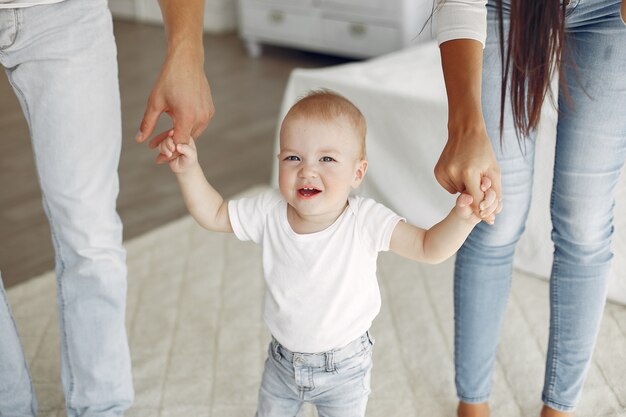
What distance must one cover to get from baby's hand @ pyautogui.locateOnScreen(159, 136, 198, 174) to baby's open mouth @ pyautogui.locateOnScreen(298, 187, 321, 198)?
0.15 metres

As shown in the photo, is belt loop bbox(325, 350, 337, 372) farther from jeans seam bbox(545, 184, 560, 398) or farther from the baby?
jeans seam bbox(545, 184, 560, 398)

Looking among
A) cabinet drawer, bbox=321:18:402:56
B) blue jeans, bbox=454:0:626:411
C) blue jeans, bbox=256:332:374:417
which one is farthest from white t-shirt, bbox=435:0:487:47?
cabinet drawer, bbox=321:18:402:56

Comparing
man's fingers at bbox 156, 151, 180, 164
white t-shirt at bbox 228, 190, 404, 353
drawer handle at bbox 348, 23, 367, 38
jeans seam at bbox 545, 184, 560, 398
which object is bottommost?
drawer handle at bbox 348, 23, 367, 38

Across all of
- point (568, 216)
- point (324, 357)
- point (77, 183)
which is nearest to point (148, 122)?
point (77, 183)

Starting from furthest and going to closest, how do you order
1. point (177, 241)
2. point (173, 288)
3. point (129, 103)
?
1. point (129, 103)
2. point (177, 241)
3. point (173, 288)

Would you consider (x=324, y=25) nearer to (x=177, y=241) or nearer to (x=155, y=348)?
(x=177, y=241)

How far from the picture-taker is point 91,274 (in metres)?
1.27

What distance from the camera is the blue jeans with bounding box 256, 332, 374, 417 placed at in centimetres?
116

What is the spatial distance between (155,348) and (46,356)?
0.23 metres

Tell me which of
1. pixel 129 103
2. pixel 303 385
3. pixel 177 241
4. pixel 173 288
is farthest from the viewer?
pixel 129 103

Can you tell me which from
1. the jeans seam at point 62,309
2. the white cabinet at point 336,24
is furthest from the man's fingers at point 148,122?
the white cabinet at point 336,24

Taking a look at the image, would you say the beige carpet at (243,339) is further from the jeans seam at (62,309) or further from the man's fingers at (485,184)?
the man's fingers at (485,184)

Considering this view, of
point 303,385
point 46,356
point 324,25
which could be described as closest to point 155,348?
point 46,356

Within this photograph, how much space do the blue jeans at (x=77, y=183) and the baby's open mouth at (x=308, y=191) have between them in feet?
1.08
